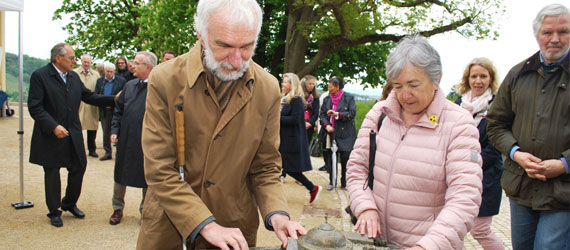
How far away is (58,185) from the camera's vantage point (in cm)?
522

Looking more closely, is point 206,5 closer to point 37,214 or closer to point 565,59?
point 565,59

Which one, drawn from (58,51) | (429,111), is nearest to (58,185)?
(58,51)

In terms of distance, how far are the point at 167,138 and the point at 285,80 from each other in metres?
4.87

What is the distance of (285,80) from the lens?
6.68 meters

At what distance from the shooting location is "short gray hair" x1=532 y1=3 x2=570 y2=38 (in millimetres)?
2730

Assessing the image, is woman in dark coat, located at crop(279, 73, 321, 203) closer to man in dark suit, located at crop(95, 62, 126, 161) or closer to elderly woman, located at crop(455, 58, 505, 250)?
elderly woman, located at crop(455, 58, 505, 250)

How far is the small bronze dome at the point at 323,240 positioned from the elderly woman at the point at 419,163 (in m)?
0.43

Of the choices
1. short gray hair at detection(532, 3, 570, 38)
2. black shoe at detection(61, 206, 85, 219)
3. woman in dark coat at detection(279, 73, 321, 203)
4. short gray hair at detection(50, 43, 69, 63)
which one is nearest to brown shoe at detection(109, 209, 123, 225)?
black shoe at detection(61, 206, 85, 219)

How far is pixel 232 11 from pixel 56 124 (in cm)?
403

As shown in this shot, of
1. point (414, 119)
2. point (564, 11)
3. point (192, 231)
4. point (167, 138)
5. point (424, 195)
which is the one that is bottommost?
point (192, 231)

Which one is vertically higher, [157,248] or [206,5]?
[206,5]

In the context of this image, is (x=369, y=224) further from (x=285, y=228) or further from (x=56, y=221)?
(x=56, y=221)

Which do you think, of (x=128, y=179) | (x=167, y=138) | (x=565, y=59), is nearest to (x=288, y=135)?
(x=128, y=179)

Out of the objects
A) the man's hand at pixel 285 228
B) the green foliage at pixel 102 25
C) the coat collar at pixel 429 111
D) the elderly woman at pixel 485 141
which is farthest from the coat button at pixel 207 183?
the green foliage at pixel 102 25
